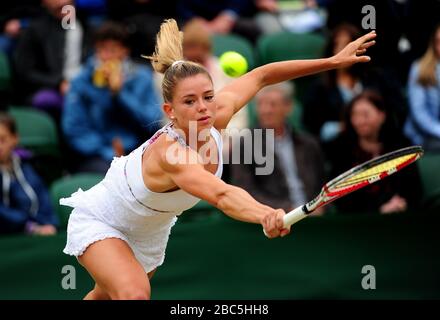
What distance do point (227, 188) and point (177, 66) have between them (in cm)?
78

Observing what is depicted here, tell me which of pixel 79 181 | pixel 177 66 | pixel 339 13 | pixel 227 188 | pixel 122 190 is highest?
pixel 339 13

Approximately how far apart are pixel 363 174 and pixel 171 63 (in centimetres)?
119

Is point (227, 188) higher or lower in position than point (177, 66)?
lower

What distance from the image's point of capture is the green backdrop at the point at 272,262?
6.21m

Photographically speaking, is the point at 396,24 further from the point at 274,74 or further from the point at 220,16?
the point at 274,74

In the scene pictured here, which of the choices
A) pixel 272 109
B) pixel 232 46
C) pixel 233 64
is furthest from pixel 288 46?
pixel 233 64

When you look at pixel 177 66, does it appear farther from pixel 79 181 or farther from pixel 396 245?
pixel 396 245

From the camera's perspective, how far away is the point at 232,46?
812cm

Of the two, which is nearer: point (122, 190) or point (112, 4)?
point (122, 190)

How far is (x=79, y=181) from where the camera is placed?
6488 mm

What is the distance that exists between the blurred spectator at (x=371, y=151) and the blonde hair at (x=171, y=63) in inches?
95.3

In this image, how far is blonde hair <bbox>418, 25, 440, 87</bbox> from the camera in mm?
7434

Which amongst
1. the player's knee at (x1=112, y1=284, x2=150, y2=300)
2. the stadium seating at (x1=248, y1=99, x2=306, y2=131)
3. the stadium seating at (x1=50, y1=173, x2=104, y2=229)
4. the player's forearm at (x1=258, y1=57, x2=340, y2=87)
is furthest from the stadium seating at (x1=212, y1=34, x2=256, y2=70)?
the player's knee at (x1=112, y1=284, x2=150, y2=300)
